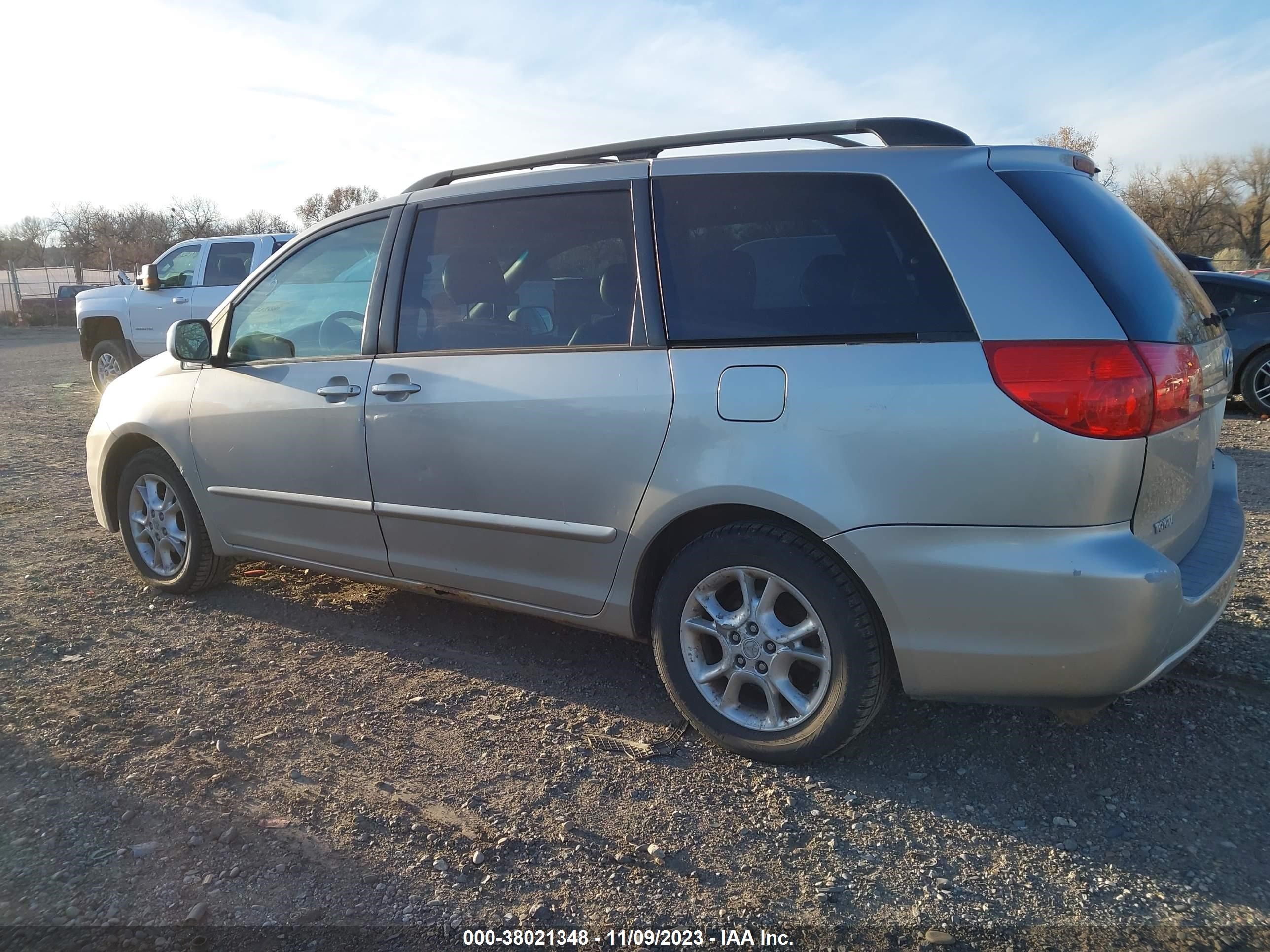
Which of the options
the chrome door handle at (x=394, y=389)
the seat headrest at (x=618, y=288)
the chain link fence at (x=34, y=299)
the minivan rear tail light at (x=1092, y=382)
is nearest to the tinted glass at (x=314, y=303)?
the chrome door handle at (x=394, y=389)

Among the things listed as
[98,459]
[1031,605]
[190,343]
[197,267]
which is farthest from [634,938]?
[197,267]

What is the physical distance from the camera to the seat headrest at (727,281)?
2904 mm

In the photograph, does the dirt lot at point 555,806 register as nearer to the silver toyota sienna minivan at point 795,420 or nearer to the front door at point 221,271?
the silver toyota sienna minivan at point 795,420

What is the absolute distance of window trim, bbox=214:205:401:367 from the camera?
147 inches

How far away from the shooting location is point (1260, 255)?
A: 42.9 m

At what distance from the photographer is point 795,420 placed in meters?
2.67

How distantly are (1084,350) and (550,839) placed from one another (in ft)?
6.23

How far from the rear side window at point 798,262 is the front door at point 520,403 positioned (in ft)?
0.59

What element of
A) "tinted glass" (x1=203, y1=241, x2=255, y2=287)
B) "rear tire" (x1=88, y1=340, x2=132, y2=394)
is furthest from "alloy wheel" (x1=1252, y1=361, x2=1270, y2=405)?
"rear tire" (x1=88, y1=340, x2=132, y2=394)

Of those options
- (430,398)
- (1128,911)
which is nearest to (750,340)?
(430,398)

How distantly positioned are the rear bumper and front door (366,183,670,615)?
83 centimetres

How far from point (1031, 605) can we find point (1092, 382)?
581 mm

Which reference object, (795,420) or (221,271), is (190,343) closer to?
(795,420)

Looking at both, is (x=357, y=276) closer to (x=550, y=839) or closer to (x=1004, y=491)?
(x=550, y=839)
